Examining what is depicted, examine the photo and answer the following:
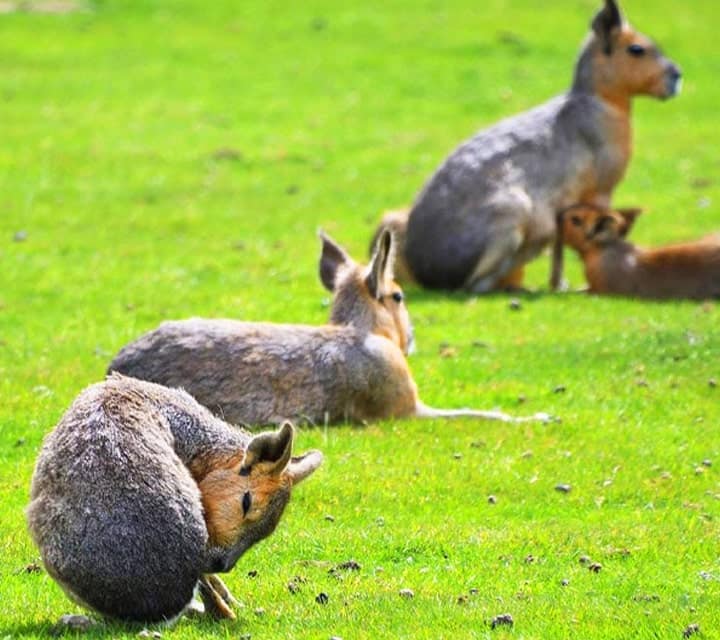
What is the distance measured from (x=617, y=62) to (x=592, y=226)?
2269 mm

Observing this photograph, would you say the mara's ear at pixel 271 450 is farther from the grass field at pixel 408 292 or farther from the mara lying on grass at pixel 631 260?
the mara lying on grass at pixel 631 260

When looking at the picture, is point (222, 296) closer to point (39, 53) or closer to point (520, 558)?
point (520, 558)

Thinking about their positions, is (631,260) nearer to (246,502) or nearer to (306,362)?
(306,362)

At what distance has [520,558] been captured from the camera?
8695 millimetres

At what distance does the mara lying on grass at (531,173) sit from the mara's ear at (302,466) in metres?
8.77

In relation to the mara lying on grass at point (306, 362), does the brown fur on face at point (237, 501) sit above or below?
above

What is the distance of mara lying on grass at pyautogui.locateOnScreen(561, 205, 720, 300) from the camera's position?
52.7 ft

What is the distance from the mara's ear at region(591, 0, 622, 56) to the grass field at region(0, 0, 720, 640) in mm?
2553

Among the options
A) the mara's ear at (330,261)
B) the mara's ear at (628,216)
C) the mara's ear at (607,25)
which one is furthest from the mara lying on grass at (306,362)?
the mara's ear at (607,25)

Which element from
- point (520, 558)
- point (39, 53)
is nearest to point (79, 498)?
point (520, 558)

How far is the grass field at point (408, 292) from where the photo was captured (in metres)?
8.16

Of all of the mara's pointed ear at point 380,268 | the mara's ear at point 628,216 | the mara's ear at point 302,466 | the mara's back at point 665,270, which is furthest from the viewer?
the mara's ear at point 628,216

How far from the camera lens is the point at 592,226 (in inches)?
661

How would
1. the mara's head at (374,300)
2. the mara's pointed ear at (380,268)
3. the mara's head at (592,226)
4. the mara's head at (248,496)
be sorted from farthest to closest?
the mara's head at (592,226)
the mara's head at (374,300)
the mara's pointed ear at (380,268)
the mara's head at (248,496)
